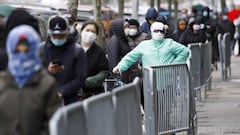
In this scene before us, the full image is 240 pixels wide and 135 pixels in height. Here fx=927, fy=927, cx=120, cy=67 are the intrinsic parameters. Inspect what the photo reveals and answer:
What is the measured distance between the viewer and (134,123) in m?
9.98

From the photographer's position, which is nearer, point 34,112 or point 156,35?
point 34,112

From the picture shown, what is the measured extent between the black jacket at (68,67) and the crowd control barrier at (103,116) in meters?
0.56

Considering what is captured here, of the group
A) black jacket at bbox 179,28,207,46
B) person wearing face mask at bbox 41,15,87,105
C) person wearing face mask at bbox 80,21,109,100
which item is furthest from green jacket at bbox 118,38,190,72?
black jacket at bbox 179,28,207,46

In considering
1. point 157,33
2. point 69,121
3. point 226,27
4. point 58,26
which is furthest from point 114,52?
point 226,27

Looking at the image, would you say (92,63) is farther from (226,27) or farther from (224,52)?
(226,27)

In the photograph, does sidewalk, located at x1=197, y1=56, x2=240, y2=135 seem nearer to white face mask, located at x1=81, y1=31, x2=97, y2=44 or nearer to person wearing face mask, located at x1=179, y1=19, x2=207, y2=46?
person wearing face mask, located at x1=179, y1=19, x2=207, y2=46

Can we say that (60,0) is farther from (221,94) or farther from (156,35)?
(156,35)

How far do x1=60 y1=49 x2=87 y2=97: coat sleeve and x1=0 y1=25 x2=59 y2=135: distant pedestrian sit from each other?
7.97 feet

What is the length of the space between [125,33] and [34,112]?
27.1 ft

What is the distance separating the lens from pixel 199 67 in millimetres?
19250

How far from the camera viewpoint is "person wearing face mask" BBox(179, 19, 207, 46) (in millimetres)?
23062

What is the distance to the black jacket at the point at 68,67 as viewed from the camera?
30.9ft

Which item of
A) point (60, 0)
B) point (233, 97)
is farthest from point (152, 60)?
point (60, 0)

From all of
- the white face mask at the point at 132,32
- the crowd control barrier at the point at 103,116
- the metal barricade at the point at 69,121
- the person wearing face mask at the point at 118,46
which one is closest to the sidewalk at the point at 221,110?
the person wearing face mask at the point at 118,46
